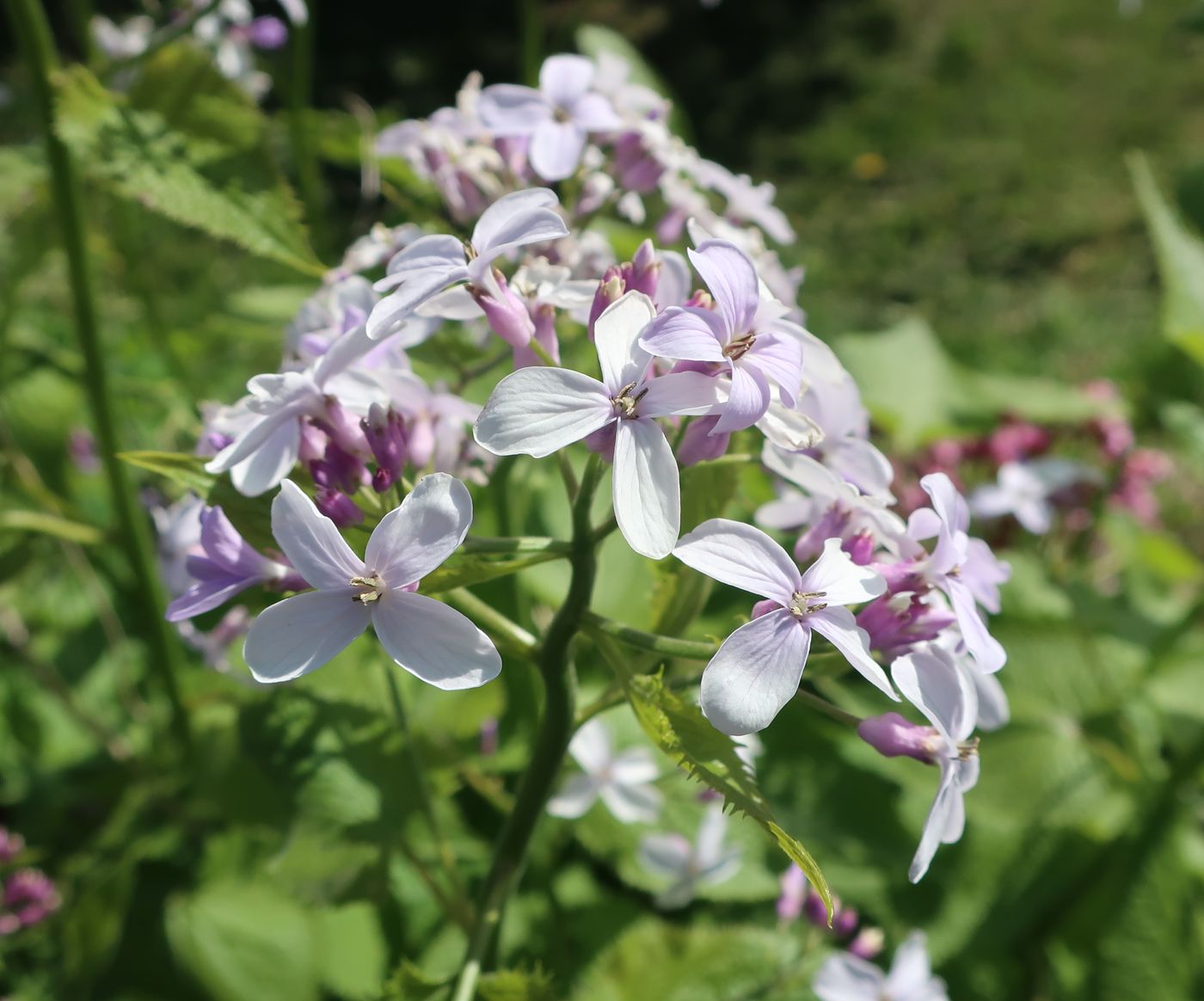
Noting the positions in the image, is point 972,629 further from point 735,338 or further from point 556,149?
point 556,149

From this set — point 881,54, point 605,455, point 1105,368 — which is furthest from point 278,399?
point 881,54

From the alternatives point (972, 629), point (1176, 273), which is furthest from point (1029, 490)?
point (972, 629)

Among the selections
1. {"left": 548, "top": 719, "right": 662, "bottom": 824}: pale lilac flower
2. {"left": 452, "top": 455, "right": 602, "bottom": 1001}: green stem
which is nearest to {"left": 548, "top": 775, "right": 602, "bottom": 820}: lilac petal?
{"left": 548, "top": 719, "right": 662, "bottom": 824}: pale lilac flower

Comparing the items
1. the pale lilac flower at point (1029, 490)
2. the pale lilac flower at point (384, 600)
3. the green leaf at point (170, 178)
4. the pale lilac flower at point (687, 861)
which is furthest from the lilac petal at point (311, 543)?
the pale lilac flower at point (1029, 490)

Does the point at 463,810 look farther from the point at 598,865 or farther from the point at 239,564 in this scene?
the point at 239,564

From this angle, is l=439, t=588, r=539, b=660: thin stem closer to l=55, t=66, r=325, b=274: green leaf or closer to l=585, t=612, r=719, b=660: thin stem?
l=585, t=612, r=719, b=660: thin stem
